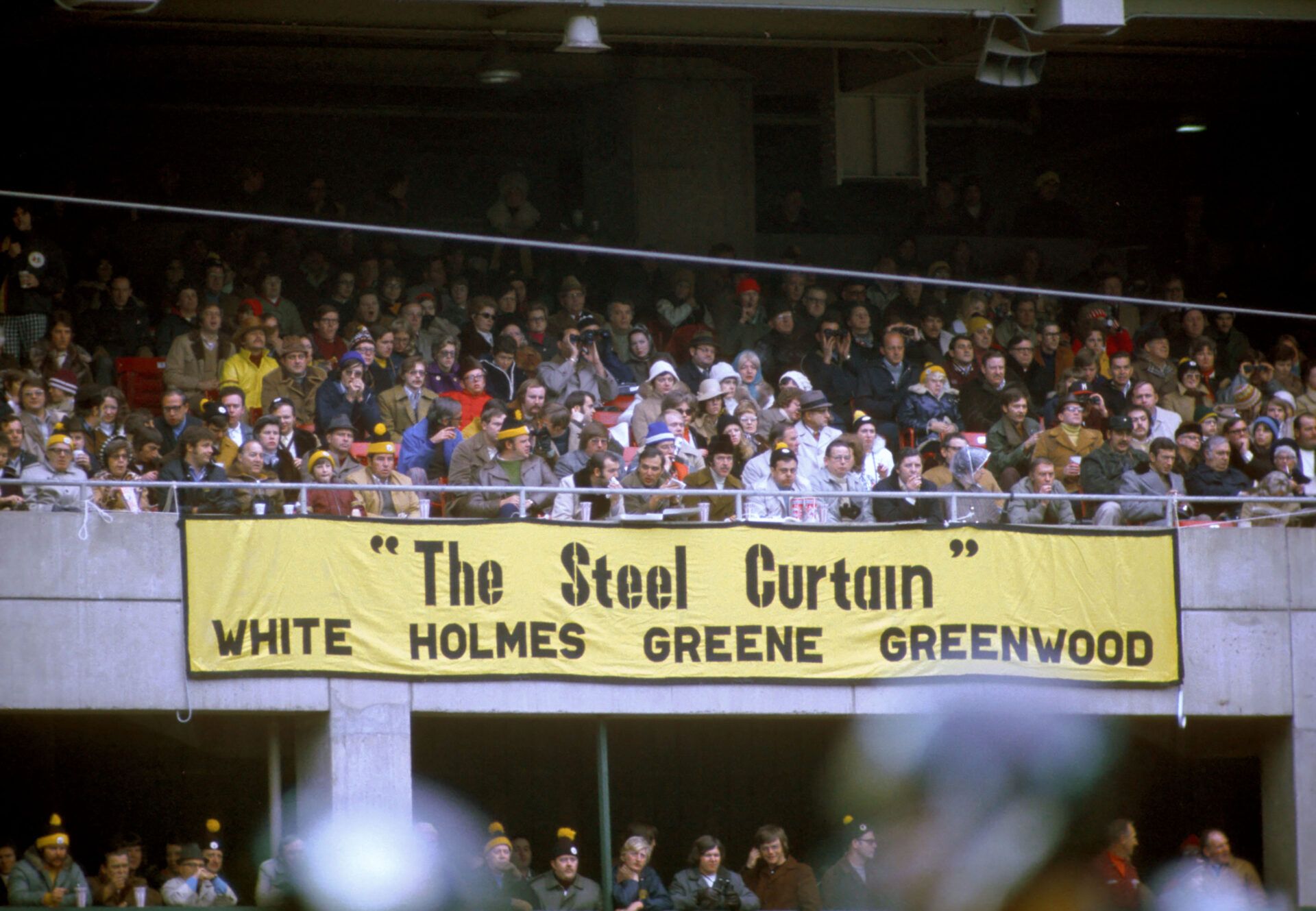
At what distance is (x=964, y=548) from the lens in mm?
15336

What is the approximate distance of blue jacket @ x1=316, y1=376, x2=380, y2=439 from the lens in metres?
15.8

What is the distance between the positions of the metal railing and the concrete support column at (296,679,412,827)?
1.24 m

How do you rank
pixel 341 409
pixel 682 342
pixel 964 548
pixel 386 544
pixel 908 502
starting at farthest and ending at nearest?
pixel 682 342, pixel 341 409, pixel 908 502, pixel 964 548, pixel 386 544

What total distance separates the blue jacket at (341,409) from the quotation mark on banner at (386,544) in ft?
5.20

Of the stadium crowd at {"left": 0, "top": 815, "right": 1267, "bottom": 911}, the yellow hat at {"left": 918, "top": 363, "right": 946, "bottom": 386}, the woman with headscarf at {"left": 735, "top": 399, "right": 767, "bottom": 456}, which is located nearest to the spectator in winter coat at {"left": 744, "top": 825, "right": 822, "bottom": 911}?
the stadium crowd at {"left": 0, "top": 815, "right": 1267, "bottom": 911}

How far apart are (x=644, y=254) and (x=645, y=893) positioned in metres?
4.41

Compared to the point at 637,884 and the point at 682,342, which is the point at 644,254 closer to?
the point at 682,342

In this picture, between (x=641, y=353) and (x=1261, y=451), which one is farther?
(x=641, y=353)

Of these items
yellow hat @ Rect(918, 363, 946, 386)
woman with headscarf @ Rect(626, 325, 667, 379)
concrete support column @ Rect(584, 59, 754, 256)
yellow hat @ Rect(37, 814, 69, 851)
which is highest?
concrete support column @ Rect(584, 59, 754, 256)

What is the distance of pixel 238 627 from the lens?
14.0 metres

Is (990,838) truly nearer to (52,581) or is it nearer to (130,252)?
(52,581)

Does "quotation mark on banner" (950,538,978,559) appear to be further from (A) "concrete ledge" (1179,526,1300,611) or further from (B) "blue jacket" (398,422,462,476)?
(B) "blue jacket" (398,422,462,476)

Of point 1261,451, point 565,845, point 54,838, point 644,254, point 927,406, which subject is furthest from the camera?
point 927,406

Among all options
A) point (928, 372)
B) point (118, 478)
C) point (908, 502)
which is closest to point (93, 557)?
point (118, 478)
